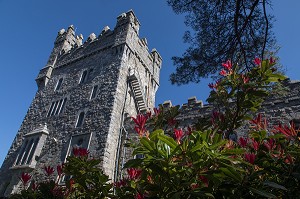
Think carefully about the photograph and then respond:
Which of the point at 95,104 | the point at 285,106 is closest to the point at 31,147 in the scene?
the point at 95,104

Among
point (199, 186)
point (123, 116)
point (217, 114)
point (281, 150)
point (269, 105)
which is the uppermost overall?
point (123, 116)

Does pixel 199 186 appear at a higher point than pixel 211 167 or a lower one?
lower

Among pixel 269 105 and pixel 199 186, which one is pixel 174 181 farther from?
pixel 269 105

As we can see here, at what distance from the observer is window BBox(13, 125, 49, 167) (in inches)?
581

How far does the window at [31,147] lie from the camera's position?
14758 millimetres

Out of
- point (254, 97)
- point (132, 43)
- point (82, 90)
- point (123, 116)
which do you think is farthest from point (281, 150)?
point (132, 43)

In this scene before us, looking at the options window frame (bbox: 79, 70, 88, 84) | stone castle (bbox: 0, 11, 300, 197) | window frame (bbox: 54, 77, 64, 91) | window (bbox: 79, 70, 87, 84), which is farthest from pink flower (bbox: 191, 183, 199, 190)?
window frame (bbox: 54, 77, 64, 91)

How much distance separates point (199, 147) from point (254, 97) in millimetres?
1490

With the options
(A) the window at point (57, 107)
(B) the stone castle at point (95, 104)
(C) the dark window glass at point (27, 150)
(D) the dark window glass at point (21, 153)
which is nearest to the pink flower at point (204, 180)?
(B) the stone castle at point (95, 104)

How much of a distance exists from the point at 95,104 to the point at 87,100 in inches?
35.5

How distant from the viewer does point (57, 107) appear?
17156mm

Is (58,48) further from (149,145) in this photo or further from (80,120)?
(149,145)

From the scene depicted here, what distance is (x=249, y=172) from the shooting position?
8.42 feet

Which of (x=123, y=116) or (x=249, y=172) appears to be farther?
(x=123, y=116)
